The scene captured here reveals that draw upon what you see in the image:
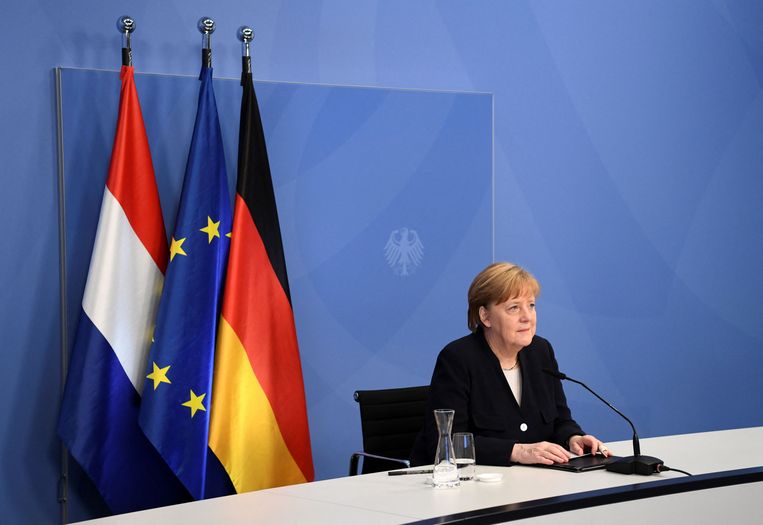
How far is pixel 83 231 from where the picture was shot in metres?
3.65

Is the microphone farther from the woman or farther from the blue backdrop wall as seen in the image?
the blue backdrop wall

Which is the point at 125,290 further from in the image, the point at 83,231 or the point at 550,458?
the point at 550,458

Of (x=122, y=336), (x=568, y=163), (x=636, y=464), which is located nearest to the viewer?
(x=636, y=464)

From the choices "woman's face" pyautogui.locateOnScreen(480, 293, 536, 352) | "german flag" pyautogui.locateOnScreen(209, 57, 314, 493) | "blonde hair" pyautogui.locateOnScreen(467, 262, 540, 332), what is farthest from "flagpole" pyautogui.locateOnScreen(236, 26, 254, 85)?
"woman's face" pyautogui.locateOnScreen(480, 293, 536, 352)

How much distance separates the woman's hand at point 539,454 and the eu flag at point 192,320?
4.00 feet

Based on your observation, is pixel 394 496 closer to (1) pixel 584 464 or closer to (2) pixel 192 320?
(1) pixel 584 464

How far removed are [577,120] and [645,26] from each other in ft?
2.20

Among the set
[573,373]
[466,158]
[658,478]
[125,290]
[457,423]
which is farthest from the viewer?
[573,373]

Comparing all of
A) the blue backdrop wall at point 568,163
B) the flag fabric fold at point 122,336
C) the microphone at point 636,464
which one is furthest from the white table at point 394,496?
the blue backdrop wall at point 568,163

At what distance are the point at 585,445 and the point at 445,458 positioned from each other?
719 millimetres

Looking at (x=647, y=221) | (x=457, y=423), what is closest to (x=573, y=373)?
(x=647, y=221)

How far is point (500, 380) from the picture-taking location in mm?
3266

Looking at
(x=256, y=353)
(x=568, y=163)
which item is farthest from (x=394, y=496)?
(x=568, y=163)

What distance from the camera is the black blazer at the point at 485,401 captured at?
3.19 m
